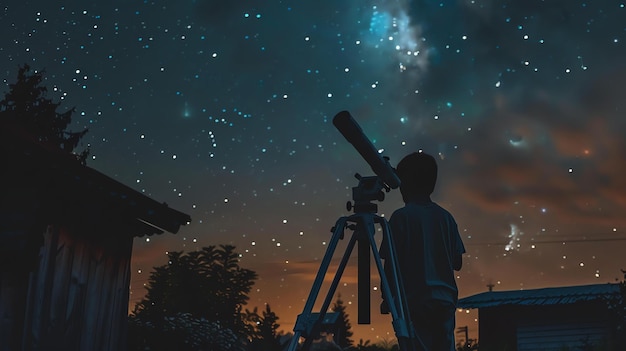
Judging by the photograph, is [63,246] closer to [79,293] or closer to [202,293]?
[79,293]

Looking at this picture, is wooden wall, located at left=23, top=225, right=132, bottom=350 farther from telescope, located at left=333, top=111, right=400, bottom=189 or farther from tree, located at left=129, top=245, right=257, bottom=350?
tree, located at left=129, top=245, right=257, bottom=350

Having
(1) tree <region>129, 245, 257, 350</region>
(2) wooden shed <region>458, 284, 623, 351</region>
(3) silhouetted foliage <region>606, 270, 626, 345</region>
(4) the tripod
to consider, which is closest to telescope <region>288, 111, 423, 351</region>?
(4) the tripod

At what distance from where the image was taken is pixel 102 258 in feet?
26.0

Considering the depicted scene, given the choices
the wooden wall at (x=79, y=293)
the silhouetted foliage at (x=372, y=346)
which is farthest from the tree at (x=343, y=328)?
the wooden wall at (x=79, y=293)

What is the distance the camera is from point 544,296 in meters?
20.0

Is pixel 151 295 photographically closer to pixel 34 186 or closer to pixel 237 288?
pixel 237 288

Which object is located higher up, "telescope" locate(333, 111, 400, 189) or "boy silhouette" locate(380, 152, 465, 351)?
"telescope" locate(333, 111, 400, 189)

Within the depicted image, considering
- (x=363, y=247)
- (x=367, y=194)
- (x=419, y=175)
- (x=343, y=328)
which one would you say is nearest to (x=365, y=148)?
(x=367, y=194)

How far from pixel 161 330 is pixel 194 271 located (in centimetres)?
712

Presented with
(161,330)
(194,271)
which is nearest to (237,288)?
(194,271)

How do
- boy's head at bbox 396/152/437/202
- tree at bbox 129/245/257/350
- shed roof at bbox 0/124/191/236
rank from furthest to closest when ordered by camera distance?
tree at bbox 129/245/257/350 < shed roof at bbox 0/124/191/236 < boy's head at bbox 396/152/437/202

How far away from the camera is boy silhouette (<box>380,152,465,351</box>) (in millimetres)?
4410

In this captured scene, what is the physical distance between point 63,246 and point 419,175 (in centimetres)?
450

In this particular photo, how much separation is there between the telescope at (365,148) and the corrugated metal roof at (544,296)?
1605cm
